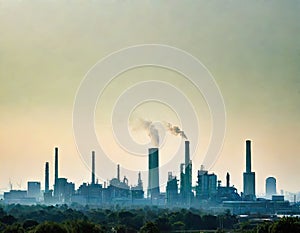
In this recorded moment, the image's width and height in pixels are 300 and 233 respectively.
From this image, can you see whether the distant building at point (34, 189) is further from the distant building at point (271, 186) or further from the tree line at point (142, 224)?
the tree line at point (142, 224)

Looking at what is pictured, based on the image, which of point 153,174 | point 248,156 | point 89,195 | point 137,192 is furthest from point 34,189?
point 248,156

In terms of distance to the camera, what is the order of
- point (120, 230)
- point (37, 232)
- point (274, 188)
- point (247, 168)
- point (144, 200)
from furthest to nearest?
point (274, 188) → point (144, 200) → point (247, 168) → point (120, 230) → point (37, 232)

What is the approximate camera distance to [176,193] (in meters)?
120

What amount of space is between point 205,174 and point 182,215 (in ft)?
177

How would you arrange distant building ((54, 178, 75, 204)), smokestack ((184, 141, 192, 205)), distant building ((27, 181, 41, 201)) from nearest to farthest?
smokestack ((184, 141, 192, 205)), distant building ((54, 178, 75, 204)), distant building ((27, 181, 41, 201))

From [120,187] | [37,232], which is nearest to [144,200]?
[120,187]

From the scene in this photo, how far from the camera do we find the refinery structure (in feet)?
368

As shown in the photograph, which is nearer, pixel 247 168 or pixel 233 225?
pixel 233 225

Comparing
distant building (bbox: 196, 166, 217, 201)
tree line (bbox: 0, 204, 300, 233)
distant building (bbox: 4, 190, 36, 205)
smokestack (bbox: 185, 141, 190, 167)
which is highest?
smokestack (bbox: 185, 141, 190, 167)

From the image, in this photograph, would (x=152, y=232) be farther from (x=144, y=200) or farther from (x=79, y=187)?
(x=79, y=187)

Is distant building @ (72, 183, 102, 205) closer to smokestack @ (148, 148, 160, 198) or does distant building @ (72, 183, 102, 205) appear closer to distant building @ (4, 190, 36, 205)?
smokestack @ (148, 148, 160, 198)

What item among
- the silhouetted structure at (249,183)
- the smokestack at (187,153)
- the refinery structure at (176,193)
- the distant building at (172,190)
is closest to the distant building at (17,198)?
the refinery structure at (176,193)

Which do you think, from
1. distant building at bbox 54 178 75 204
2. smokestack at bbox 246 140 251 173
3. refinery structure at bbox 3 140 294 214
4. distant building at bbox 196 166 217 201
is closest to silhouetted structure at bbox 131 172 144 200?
refinery structure at bbox 3 140 294 214

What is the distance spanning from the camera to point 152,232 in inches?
1690
